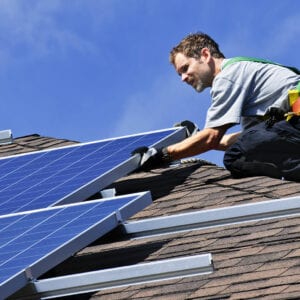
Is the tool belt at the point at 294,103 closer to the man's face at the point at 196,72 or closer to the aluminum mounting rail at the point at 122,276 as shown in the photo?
the man's face at the point at 196,72

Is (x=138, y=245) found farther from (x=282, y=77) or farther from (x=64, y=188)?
(x=282, y=77)

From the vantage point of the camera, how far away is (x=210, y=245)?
9.32m

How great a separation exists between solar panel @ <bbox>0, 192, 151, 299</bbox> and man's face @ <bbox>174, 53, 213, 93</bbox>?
1.62 meters

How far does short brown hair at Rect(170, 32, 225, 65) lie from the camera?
10.4 meters

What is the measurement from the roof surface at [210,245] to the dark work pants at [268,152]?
98mm

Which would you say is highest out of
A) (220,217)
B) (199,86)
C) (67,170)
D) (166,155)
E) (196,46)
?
(196,46)

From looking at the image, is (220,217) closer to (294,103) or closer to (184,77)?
(294,103)

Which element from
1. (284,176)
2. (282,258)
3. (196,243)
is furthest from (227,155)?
(282,258)

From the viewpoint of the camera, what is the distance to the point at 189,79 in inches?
409

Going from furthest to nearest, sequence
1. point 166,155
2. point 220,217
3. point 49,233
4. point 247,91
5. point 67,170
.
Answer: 1. point 67,170
2. point 166,155
3. point 247,91
4. point 49,233
5. point 220,217

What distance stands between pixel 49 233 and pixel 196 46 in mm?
2469

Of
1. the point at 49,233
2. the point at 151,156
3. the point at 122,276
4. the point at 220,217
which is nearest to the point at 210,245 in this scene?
the point at 220,217

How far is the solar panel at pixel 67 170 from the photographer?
33.1 feet

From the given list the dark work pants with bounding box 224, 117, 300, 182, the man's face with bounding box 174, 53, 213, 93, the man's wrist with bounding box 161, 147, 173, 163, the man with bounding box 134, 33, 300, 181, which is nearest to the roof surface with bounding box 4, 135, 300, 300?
the dark work pants with bounding box 224, 117, 300, 182
